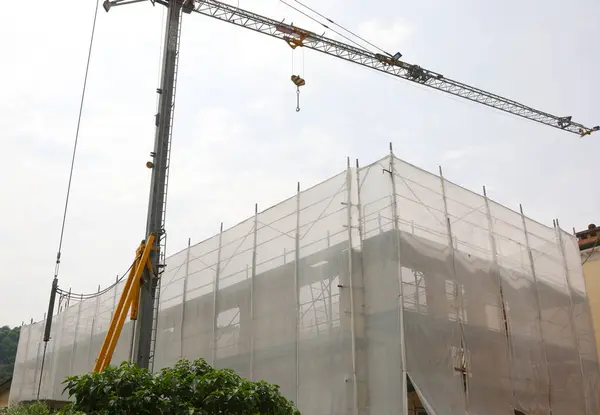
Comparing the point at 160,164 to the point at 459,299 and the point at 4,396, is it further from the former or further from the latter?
the point at 4,396

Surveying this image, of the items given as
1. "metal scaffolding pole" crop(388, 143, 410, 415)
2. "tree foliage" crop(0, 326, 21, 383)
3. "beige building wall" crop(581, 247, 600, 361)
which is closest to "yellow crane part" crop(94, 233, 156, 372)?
"metal scaffolding pole" crop(388, 143, 410, 415)

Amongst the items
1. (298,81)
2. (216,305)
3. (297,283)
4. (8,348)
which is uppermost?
(298,81)

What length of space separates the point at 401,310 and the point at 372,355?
1.34 metres

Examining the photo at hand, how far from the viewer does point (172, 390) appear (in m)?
8.02

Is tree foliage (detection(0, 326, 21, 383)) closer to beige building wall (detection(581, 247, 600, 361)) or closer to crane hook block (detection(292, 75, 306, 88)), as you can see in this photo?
crane hook block (detection(292, 75, 306, 88))

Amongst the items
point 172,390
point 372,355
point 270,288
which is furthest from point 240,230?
point 172,390

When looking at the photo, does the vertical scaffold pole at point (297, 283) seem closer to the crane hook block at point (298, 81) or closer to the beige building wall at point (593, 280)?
the crane hook block at point (298, 81)

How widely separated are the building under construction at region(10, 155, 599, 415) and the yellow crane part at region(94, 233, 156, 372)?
2.96 m

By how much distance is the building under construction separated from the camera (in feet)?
43.7

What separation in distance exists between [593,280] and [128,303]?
16.2 m

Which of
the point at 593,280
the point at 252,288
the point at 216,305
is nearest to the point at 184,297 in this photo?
the point at 216,305

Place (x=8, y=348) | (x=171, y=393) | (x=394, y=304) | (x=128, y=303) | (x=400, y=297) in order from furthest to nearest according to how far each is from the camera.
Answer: (x=8, y=348) → (x=128, y=303) → (x=394, y=304) → (x=400, y=297) → (x=171, y=393)

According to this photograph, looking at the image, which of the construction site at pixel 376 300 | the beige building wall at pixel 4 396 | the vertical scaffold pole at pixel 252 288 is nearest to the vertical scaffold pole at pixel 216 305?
the construction site at pixel 376 300

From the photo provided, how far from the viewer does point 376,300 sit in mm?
13633
